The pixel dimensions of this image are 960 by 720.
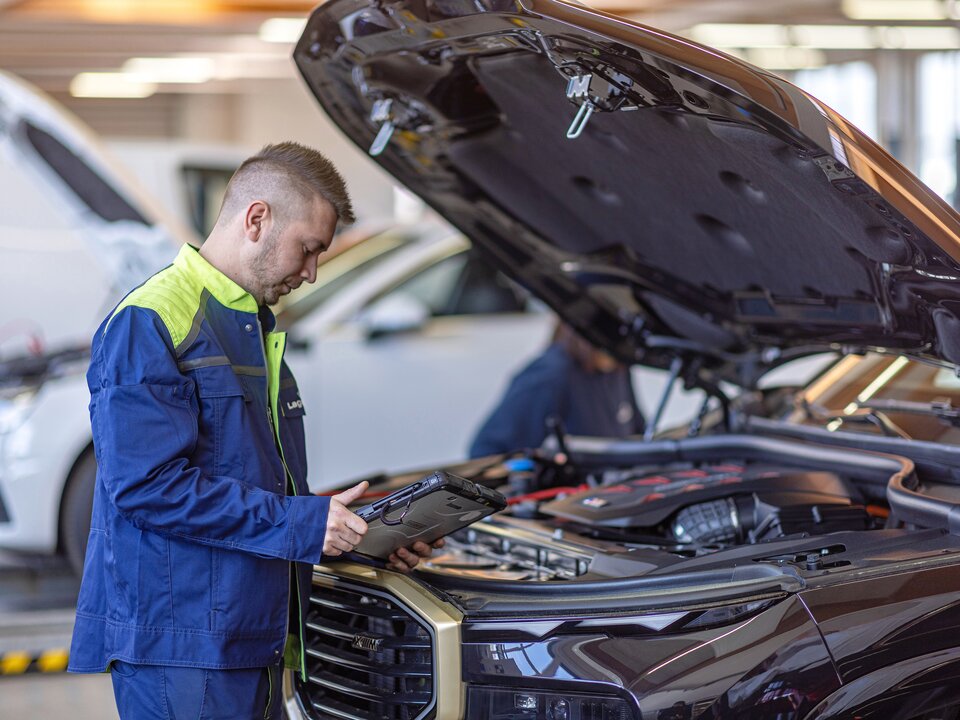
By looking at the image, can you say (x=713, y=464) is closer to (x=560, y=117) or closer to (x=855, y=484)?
(x=855, y=484)

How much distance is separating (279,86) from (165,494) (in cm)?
1502

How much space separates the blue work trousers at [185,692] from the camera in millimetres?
2053

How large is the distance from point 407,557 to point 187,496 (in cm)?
54

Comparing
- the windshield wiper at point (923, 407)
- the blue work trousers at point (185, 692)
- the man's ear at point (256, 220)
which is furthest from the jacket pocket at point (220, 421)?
the windshield wiper at point (923, 407)

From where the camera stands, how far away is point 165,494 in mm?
1965

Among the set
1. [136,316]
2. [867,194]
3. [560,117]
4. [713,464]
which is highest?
[560,117]

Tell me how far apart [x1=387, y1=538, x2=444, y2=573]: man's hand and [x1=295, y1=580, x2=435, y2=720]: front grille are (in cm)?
7

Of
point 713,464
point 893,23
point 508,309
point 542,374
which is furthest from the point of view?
point 893,23

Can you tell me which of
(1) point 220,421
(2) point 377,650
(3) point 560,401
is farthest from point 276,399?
(3) point 560,401

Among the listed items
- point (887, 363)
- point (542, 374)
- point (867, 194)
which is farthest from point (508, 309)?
point (867, 194)

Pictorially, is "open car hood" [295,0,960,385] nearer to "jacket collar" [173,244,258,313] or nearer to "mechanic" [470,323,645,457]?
"jacket collar" [173,244,258,313]

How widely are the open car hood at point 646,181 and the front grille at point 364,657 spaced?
1109 mm

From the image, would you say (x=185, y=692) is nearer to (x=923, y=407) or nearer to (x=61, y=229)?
(x=923, y=407)

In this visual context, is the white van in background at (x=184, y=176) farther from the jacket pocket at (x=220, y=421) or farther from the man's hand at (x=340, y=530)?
the man's hand at (x=340, y=530)
